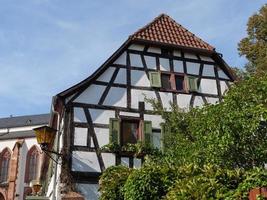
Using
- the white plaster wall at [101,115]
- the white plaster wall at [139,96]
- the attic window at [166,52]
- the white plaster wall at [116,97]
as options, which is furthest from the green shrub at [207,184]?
the attic window at [166,52]

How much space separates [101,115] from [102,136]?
0.84 metres

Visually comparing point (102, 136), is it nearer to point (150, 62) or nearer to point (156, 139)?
point (156, 139)

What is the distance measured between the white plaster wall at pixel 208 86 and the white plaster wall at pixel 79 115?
17.4 ft

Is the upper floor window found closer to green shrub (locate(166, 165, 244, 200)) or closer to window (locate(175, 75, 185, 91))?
window (locate(175, 75, 185, 91))

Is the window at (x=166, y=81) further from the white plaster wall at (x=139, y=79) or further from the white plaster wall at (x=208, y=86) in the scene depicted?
the white plaster wall at (x=208, y=86)

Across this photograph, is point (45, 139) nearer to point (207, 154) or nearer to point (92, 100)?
point (207, 154)

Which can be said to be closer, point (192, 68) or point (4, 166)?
point (192, 68)

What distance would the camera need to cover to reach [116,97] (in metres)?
17.9

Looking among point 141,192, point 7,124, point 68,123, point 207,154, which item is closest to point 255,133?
point 207,154

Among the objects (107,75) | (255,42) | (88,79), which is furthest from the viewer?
(255,42)

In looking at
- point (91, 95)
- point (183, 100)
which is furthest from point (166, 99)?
point (91, 95)

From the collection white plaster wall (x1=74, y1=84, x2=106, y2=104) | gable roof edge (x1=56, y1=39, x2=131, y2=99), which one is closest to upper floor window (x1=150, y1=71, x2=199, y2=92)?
gable roof edge (x1=56, y1=39, x2=131, y2=99)

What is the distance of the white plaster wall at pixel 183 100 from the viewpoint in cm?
1877

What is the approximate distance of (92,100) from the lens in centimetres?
1750
